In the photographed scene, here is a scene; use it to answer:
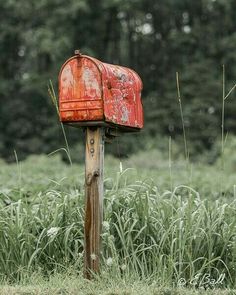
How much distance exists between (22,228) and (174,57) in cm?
3207

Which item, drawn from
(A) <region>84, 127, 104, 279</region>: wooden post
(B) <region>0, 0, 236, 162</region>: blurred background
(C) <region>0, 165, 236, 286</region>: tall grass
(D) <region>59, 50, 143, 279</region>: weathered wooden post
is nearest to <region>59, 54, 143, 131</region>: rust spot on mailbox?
(D) <region>59, 50, 143, 279</region>: weathered wooden post

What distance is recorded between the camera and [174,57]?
3644 centimetres

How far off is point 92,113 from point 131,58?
3293 cm

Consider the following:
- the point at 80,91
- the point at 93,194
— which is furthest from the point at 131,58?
the point at 93,194

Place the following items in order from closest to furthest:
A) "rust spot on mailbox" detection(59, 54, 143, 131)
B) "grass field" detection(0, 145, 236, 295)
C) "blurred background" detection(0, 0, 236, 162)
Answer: "rust spot on mailbox" detection(59, 54, 143, 131)
"grass field" detection(0, 145, 236, 295)
"blurred background" detection(0, 0, 236, 162)

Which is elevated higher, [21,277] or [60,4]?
[60,4]

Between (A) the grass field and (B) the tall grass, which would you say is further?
(B) the tall grass

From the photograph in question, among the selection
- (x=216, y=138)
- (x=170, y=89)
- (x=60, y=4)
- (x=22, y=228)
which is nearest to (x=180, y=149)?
(x=216, y=138)

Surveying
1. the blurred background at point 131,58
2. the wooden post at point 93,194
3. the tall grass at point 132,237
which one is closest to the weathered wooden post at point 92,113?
the wooden post at point 93,194

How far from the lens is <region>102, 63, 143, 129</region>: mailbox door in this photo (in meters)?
4.50

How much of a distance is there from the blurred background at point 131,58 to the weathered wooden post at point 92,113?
23.1 metres

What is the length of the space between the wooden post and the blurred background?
75.8 ft

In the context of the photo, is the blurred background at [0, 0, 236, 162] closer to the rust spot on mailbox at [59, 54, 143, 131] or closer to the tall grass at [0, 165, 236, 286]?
the tall grass at [0, 165, 236, 286]

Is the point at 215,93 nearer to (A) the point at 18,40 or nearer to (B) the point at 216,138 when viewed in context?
(B) the point at 216,138
